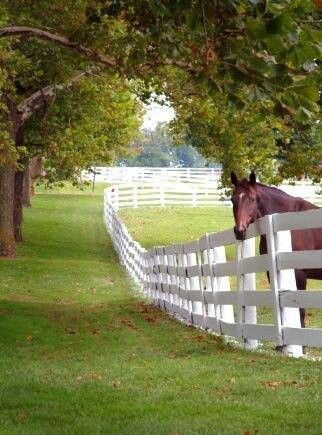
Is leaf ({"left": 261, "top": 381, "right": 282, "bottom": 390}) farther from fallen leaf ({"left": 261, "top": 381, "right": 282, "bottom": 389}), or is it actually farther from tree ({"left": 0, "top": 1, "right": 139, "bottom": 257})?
tree ({"left": 0, "top": 1, "right": 139, "bottom": 257})

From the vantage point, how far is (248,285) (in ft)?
41.4

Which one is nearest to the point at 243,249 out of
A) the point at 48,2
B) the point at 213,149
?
the point at 48,2

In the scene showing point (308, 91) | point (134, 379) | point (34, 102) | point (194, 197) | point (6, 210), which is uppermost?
point (34, 102)

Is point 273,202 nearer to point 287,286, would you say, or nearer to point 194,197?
point 287,286

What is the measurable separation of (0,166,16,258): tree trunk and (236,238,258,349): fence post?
2203 cm

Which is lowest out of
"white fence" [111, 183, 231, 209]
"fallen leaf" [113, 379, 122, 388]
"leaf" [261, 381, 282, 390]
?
"fallen leaf" [113, 379, 122, 388]

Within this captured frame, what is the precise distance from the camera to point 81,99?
1314 inches

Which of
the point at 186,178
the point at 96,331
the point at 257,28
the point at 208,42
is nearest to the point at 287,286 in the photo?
the point at 208,42

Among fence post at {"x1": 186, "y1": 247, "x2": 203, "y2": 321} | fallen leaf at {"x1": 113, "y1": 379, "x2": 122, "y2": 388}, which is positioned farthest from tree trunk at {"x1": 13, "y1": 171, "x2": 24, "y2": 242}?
fallen leaf at {"x1": 113, "y1": 379, "x2": 122, "y2": 388}

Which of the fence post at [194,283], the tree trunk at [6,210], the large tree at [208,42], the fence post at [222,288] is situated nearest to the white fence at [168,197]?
the tree trunk at [6,210]

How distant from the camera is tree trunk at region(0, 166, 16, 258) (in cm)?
3388

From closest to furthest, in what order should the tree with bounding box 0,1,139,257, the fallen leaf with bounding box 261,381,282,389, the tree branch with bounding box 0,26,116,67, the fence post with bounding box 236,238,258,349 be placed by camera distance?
the fallen leaf with bounding box 261,381,282,389
the fence post with bounding box 236,238,258,349
the tree branch with bounding box 0,26,116,67
the tree with bounding box 0,1,139,257

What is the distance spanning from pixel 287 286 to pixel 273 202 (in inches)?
111

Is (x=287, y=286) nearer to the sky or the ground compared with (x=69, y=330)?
nearer to the sky
